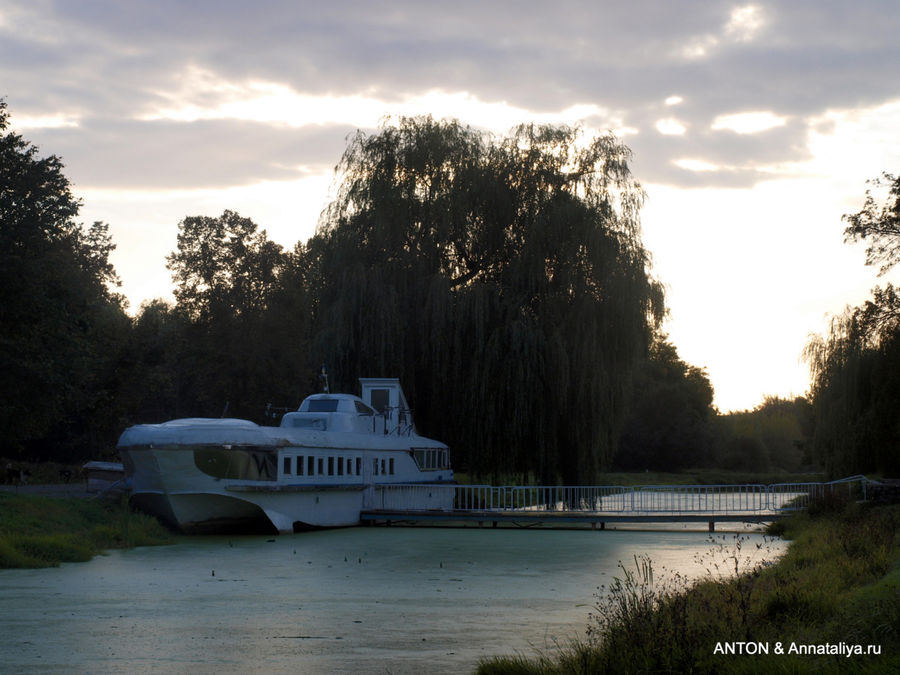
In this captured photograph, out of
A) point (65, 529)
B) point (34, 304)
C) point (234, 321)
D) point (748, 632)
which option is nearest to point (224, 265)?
point (234, 321)

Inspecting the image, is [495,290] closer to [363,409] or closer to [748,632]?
[363,409]

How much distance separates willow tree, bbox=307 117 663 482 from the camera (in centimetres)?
3269

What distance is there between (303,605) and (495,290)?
2155 cm

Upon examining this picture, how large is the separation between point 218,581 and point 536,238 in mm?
20537

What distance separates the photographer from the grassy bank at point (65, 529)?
17875 mm

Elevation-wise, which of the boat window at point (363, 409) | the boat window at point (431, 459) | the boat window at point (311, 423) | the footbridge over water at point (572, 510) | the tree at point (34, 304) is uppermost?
the tree at point (34, 304)

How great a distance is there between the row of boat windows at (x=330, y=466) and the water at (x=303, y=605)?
116 inches

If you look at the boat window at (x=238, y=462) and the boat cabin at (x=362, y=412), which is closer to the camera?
the boat window at (x=238, y=462)

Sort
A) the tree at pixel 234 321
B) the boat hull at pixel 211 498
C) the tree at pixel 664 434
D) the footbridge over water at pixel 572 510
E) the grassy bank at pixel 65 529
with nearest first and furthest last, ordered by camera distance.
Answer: the grassy bank at pixel 65 529
the boat hull at pixel 211 498
the footbridge over water at pixel 572 510
the tree at pixel 234 321
the tree at pixel 664 434

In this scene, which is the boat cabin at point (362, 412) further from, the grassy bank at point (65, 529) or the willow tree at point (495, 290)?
the grassy bank at point (65, 529)

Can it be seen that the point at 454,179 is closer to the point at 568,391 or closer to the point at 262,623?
the point at 568,391

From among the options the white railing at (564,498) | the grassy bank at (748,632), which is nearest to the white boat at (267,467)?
the white railing at (564,498)

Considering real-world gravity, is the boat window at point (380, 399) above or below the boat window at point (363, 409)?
above

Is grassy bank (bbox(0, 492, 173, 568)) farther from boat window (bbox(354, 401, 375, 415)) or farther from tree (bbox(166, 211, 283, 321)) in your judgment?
tree (bbox(166, 211, 283, 321))
